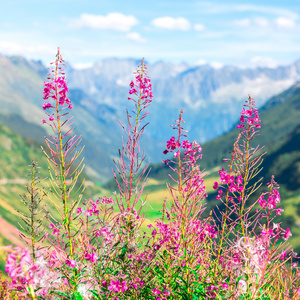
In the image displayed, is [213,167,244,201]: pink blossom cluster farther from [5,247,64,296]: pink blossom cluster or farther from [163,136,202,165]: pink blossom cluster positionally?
[5,247,64,296]: pink blossom cluster

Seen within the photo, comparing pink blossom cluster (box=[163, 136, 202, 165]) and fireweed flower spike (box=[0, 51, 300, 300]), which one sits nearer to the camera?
fireweed flower spike (box=[0, 51, 300, 300])

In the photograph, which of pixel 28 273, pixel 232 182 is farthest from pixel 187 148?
pixel 28 273

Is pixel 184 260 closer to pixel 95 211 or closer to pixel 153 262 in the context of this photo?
pixel 153 262

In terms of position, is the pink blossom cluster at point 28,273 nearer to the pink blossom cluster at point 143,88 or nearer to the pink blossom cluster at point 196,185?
the pink blossom cluster at point 196,185

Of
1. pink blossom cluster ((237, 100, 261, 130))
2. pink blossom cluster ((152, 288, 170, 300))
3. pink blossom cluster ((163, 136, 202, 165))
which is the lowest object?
pink blossom cluster ((152, 288, 170, 300))

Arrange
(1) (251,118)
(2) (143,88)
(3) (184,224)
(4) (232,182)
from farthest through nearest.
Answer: (1) (251,118) < (4) (232,182) < (2) (143,88) < (3) (184,224)

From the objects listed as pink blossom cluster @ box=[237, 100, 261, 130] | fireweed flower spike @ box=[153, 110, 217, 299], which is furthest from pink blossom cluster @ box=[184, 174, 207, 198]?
pink blossom cluster @ box=[237, 100, 261, 130]

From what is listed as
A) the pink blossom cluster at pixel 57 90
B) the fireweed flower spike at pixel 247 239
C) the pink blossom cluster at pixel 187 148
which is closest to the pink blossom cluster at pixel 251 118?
the fireweed flower spike at pixel 247 239

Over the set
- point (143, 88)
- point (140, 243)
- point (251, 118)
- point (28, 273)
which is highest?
point (143, 88)

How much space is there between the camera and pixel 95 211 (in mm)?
7008

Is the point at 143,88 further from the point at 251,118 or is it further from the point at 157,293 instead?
the point at 157,293

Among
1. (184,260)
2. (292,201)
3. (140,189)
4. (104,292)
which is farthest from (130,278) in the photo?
(292,201)

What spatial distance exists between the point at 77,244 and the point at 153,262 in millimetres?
1433

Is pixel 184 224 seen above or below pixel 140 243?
above
